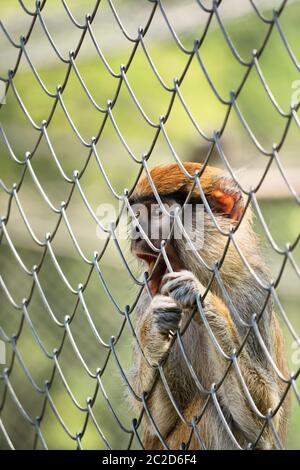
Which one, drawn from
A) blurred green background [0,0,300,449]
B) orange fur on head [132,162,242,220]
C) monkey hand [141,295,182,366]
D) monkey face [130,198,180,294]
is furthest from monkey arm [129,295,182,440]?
blurred green background [0,0,300,449]

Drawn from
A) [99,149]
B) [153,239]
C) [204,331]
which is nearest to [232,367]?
[204,331]

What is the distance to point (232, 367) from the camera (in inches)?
112

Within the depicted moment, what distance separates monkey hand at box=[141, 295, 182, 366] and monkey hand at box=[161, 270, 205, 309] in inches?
1.1

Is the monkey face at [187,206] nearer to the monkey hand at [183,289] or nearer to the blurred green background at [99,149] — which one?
the monkey hand at [183,289]

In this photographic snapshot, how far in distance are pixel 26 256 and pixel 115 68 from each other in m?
1.68

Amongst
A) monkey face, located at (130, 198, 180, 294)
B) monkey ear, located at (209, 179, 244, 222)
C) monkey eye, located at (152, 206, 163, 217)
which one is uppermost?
monkey ear, located at (209, 179, 244, 222)

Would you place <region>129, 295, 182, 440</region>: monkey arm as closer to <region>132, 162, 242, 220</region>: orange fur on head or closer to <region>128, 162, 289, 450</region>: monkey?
<region>128, 162, 289, 450</region>: monkey

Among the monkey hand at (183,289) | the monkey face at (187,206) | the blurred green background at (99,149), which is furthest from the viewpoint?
the blurred green background at (99,149)

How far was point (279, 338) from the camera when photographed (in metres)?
3.34

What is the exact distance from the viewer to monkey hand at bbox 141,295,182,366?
2902 millimetres

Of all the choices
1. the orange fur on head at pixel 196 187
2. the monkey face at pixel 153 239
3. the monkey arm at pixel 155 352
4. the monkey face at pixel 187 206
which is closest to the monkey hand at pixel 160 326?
the monkey arm at pixel 155 352

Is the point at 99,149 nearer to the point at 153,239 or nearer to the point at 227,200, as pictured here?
the point at 227,200

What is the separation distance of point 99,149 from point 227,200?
4.36 m

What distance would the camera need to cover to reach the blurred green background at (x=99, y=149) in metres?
6.05
